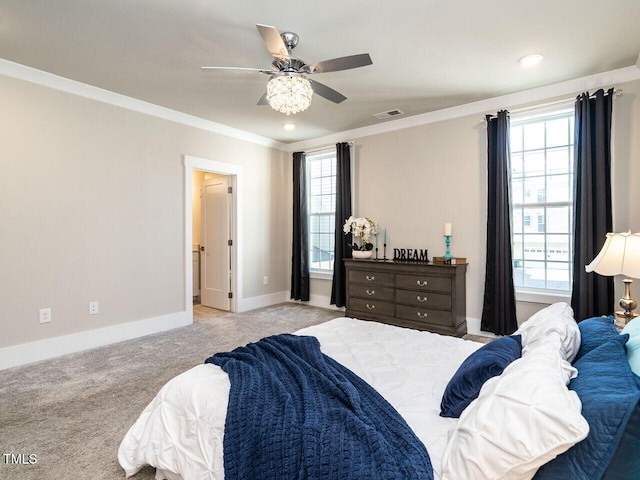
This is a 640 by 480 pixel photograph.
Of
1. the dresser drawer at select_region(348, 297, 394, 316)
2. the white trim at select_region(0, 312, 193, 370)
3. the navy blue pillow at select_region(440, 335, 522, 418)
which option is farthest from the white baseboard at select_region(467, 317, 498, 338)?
the white trim at select_region(0, 312, 193, 370)

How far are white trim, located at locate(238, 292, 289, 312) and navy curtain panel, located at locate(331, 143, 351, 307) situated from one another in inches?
45.8

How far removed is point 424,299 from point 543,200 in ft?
5.53

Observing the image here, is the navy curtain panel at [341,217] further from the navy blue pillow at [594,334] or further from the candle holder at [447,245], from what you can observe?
the navy blue pillow at [594,334]

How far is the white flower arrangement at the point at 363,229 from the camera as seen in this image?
4.94 metres

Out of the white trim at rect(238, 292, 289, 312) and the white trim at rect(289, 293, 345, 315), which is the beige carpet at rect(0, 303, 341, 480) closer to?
the white trim at rect(238, 292, 289, 312)

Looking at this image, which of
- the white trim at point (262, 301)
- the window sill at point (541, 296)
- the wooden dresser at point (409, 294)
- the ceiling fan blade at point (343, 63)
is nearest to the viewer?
the ceiling fan blade at point (343, 63)

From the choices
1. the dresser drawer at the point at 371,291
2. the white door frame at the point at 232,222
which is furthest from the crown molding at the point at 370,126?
the dresser drawer at the point at 371,291

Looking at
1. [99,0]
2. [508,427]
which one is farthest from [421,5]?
[508,427]

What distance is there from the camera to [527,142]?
3.97 m

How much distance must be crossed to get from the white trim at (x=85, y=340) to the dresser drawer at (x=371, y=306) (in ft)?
7.27

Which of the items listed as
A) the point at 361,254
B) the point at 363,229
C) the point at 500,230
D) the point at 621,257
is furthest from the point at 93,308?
the point at 621,257

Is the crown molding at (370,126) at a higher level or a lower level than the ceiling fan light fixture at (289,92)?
higher

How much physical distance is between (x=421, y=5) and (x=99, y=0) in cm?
215

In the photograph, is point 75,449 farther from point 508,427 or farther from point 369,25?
point 369,25
